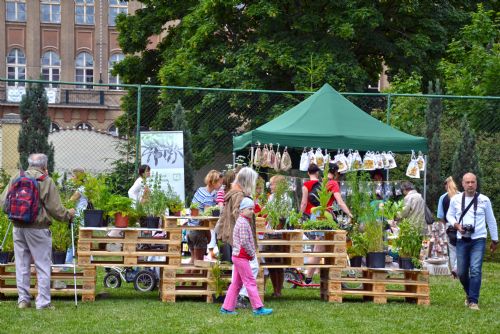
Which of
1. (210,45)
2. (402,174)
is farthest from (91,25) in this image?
(402,174)

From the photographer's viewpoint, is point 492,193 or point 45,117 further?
point 492,193

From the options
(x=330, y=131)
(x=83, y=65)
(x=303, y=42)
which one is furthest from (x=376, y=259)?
(x=83, y=65)

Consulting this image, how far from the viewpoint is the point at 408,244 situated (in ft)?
44.3

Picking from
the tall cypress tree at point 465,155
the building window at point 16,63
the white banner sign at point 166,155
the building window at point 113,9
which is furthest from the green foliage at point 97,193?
the building window at point 16,63

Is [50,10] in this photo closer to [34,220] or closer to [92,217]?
[92,217]

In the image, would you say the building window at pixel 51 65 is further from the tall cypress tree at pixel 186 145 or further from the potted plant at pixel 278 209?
the potted plant at pixel 278 209

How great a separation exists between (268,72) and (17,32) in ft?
112

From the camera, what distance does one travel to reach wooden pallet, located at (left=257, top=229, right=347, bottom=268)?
13.3 metres

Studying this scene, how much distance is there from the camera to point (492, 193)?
72.2ft

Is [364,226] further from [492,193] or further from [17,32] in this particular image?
[17,32]

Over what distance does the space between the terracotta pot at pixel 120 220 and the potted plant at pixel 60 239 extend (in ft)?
2.14

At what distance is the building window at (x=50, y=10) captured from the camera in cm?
6084

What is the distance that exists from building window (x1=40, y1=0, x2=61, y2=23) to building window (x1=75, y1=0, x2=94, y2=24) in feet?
3.34

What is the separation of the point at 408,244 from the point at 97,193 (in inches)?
154
